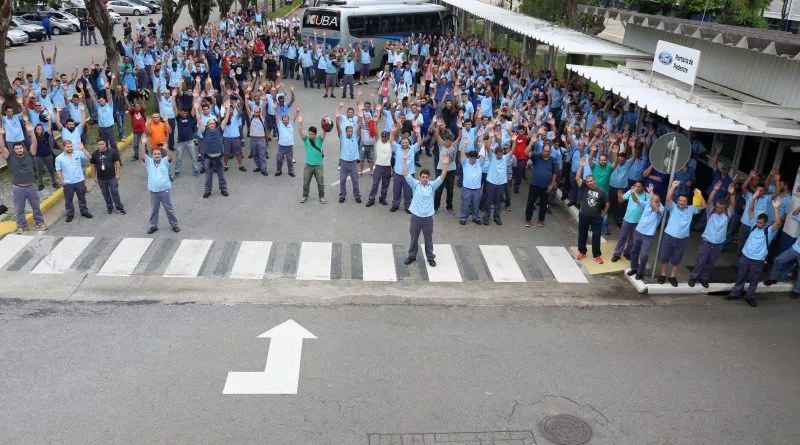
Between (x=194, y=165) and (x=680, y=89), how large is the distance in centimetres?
1025

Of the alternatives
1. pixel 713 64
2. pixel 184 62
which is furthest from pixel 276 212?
pixel 184 62

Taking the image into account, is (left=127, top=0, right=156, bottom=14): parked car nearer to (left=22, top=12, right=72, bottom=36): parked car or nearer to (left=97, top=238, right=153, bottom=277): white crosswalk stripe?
(left=22, top=12, right=72, bottom=36): parked car

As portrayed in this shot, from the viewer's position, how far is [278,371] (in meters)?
8.01

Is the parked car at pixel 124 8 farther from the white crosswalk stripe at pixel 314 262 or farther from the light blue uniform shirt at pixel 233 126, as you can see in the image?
the white crosswalk stripe at pixel 314 262

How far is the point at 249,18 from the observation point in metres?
42.6

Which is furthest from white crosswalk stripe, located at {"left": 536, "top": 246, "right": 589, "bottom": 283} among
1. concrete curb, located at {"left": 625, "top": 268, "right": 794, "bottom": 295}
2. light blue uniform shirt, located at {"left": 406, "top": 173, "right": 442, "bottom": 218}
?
light blue uniform shirt, located at {"left": 406, "top": 173, "right": 442, "bottom": 218}

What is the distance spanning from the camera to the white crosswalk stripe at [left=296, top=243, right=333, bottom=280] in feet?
35.2

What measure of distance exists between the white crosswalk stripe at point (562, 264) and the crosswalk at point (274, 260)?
0.02 meters

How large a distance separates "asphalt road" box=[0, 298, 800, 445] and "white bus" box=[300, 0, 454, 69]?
20.1 m

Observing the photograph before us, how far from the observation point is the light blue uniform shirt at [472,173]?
12.6 m

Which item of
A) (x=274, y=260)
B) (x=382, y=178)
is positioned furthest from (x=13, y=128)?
(x=382, y=178)

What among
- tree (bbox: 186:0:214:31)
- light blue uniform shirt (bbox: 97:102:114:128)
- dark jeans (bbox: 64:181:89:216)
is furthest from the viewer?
tree (bbox: 186:0:214:31)

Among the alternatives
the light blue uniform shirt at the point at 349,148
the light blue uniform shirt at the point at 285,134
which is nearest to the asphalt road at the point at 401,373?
the light blue uniform shirt at the point at 349,148

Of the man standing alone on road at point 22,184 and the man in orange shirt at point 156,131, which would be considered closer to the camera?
the man standing alone on road at point 22,184
